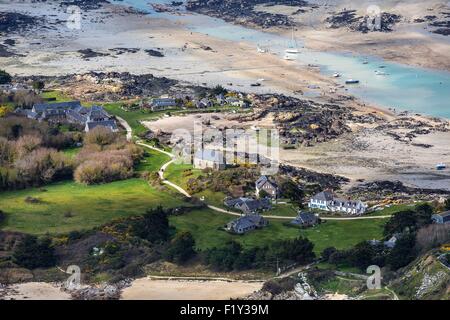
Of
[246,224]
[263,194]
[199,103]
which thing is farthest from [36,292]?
[199,103]

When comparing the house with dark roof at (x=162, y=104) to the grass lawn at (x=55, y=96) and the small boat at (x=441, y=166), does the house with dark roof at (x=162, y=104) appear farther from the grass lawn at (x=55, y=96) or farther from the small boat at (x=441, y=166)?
the small boat at (x=441, y=166)

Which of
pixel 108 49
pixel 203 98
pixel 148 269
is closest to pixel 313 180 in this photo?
pixel 148 269

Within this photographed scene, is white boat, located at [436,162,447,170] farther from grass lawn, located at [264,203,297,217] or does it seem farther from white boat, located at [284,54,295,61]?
white boat, located at [284,54,295,61]

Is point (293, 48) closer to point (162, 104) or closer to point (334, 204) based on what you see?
point (162, 104)

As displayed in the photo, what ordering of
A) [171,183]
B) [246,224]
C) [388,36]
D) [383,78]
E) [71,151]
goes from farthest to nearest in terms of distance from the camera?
[388,36]
[383,78]
[71,151]
[171,183]
[246,224]

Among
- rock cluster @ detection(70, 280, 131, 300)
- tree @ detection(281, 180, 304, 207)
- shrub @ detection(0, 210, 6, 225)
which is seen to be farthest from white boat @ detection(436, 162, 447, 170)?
rock cluster @ detection(70, 280, 131, 300)

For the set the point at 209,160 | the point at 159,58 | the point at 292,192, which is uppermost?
the point at 292,192

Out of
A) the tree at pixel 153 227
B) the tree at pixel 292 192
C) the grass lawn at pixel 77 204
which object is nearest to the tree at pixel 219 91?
the grass lawn at pixel 77 204
